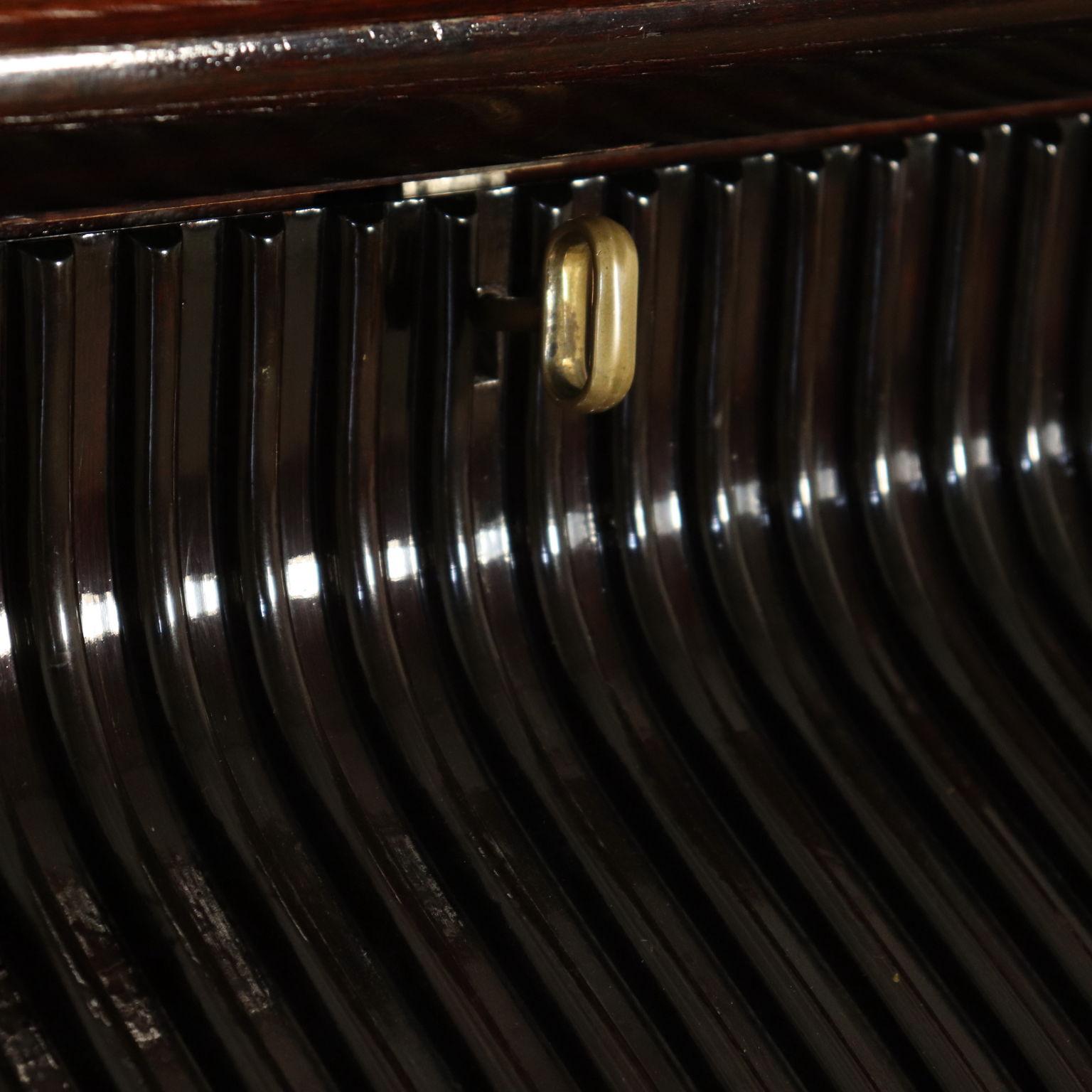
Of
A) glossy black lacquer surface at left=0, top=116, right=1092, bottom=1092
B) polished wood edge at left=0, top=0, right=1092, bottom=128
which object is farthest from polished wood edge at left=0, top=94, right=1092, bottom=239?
polished wood edge at left=0, top=0, right=1092, bottom=128

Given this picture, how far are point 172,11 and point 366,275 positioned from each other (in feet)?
1.02

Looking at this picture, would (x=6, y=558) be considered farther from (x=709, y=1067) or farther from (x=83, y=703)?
(x=709, y=1067)

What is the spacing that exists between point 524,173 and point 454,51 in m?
0.25

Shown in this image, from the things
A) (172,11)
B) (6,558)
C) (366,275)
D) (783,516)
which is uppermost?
(172,11)

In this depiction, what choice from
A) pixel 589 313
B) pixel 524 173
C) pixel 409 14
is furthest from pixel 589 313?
pixel 409 14

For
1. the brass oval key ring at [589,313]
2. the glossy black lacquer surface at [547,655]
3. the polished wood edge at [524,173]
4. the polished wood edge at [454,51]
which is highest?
the polished wood edge at [454,51]

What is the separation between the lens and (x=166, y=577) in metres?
0.88

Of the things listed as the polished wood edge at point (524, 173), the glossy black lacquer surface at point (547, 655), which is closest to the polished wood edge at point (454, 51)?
the polished wood edge at point (524, 173)

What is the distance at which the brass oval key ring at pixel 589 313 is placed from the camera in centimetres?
77

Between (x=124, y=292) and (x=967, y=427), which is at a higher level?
(x=124, y=292)

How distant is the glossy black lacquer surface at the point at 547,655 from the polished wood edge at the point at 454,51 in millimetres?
236

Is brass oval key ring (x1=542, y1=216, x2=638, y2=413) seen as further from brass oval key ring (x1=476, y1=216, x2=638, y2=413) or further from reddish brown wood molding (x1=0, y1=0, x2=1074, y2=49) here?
reddish brown wood molding (x1=0, y1=0, x2=1074, y2=49)

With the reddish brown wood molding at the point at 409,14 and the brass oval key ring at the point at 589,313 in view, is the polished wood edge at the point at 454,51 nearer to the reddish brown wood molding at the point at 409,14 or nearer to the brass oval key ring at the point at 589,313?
the reddish brown wood molding at the point at 409,14

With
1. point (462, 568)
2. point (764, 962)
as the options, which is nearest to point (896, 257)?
point (462, 568)
